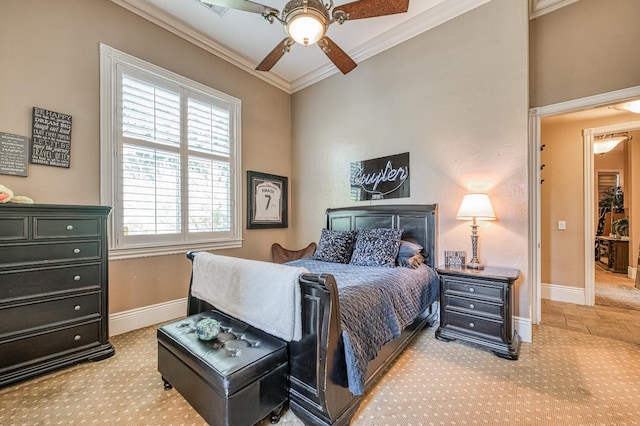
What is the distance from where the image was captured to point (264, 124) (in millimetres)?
4352

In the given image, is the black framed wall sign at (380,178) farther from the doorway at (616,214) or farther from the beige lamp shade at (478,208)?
the doorway at (616,214)

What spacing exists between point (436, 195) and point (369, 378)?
2.18 m

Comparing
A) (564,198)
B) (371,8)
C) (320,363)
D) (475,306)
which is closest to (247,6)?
(371,8)

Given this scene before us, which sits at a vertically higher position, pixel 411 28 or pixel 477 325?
pixel 411 28

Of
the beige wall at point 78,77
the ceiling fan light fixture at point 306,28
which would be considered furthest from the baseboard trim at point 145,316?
the ceiling fan light fixture at point 306,28

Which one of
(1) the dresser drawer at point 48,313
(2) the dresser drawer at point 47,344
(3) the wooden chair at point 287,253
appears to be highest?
(3) the wooden chair at point 287,253

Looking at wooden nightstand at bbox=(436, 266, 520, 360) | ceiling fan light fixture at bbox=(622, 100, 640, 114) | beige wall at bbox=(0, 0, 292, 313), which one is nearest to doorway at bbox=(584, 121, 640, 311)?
ceiling fan light fixture at bbox=(622, 100, 640, 114)

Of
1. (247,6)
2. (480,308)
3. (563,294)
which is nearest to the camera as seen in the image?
(247,6)

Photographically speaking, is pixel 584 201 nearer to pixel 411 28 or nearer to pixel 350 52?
pixel 411 28

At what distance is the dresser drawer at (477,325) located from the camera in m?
2.39

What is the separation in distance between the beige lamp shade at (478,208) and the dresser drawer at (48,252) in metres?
3.41

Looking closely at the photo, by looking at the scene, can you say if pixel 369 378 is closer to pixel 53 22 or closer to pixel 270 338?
pixel 270 338

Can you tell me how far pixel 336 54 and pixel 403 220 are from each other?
199cm

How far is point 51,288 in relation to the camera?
210cm
